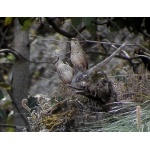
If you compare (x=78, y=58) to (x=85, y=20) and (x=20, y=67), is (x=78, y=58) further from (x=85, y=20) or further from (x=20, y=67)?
(x=20, y=67)

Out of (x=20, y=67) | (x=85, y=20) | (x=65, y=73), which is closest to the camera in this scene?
(x=65, y=73)

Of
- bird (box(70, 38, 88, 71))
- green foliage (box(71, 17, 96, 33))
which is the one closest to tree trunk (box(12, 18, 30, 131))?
Answer: green foliage (box(71, 17, 96, 33))

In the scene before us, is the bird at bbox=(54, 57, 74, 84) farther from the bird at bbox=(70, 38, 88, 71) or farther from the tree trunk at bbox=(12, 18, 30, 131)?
the tree trunk at bbox=(12, 18, 30, 131)

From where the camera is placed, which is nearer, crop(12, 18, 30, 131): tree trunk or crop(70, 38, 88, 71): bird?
crop(70, 38, 88, 71): bird

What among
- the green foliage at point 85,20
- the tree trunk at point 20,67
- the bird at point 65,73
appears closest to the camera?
the bird at point 65,73

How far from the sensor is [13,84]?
288cm

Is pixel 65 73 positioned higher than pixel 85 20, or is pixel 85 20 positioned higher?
pixel 85 20

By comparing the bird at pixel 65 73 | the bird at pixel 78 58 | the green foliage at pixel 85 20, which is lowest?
the bird at pixel 65 73

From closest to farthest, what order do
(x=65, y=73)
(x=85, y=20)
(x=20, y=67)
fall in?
1. (x=65, y=73)
2. (x=85, y=20)
3. (x=20, y=67)

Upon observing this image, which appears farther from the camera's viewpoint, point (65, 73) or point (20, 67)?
point (20, 67)

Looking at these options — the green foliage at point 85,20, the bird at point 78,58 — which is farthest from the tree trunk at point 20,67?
the bird at point 78,58

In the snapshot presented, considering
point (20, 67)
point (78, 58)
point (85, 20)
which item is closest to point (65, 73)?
point (78, 58)

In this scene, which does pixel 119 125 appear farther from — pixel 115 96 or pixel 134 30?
pixel 134 30

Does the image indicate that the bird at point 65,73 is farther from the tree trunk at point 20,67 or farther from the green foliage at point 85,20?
the tree trunk at point 20,67
